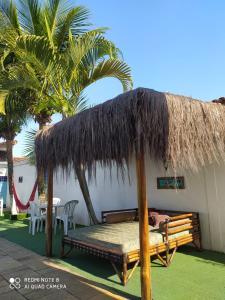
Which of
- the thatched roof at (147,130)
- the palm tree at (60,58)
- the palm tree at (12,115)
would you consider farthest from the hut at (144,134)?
the palm tree at (12,115)

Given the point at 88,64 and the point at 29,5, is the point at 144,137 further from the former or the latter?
the point at 29,5

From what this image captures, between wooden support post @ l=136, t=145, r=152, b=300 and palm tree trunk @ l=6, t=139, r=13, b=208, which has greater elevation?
palm tree trunk @ l=6, t=139, r=13, b=208

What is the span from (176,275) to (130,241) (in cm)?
93

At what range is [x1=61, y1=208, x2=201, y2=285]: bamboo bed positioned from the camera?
4125mm

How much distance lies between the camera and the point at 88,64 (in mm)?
7000

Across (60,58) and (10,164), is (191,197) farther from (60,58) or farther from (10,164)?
(10,164)

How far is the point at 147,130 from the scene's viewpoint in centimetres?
319

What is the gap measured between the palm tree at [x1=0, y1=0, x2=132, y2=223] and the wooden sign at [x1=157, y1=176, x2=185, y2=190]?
206cm

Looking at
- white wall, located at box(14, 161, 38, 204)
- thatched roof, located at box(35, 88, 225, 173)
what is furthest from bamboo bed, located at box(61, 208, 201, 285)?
white wall, located at box(14, 161, 38, 204)

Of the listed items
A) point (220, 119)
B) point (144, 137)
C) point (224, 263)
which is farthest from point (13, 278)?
point (220, 119)

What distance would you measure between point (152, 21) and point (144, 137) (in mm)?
5064

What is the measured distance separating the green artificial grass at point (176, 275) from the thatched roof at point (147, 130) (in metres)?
1.79

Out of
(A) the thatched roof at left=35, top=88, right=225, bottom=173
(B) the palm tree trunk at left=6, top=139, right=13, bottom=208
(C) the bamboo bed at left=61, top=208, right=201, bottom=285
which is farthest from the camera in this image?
(B) the palm tree trunk at left=6, top=139, right=13, bottom=208

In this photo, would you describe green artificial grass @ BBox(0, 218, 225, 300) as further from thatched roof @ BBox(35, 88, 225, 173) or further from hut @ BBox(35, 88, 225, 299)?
thatched roof @ BBox(35, 88, 225, 173)
